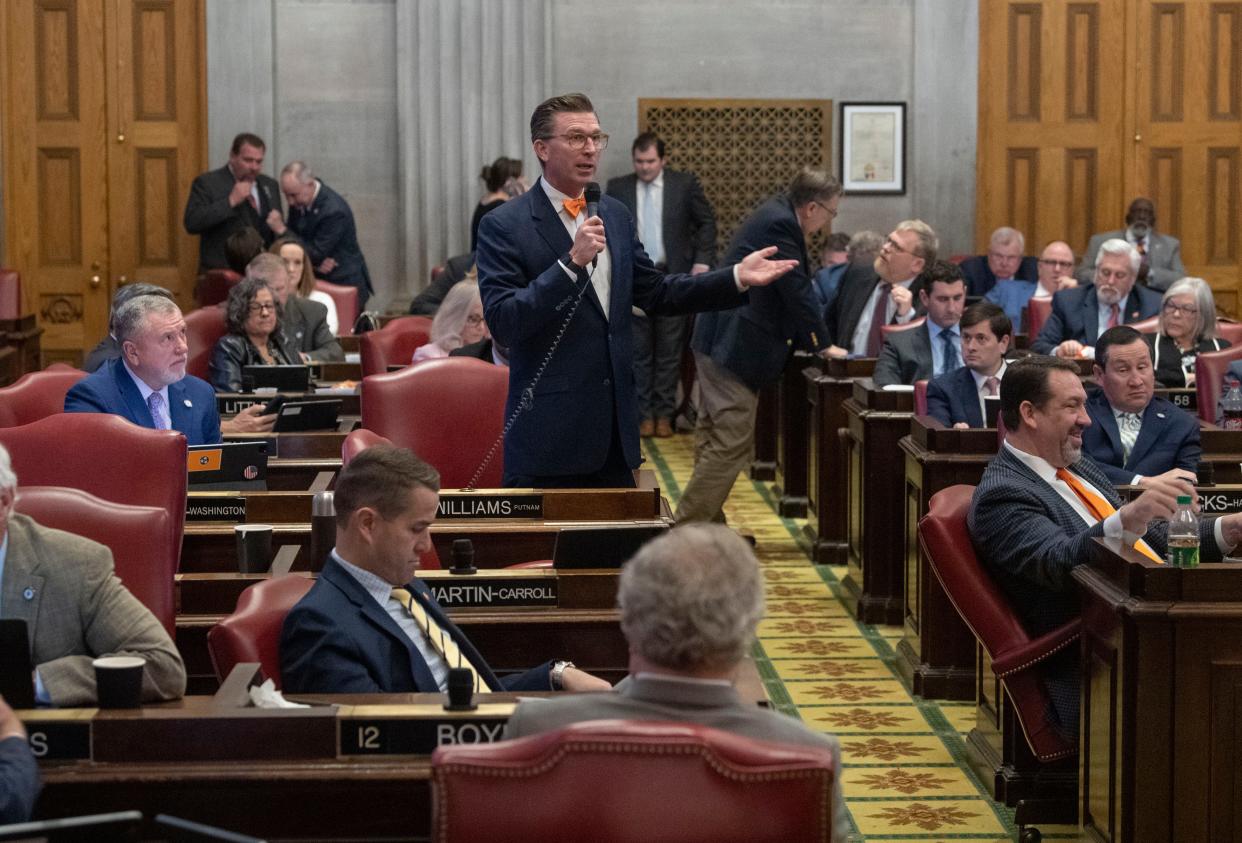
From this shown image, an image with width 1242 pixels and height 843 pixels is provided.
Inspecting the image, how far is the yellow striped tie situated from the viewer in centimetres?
328

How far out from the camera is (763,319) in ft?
24.7

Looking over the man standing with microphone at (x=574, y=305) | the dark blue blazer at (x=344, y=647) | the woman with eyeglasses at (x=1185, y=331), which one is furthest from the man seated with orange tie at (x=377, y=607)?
the woman with eyeglasses at (x=1185, y=331)

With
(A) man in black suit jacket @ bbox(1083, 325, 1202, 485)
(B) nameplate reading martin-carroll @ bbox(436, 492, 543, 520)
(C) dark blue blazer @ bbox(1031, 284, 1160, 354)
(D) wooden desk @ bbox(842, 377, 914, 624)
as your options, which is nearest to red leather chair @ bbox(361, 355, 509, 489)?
(B) nameplate reading martin-carroll @ bbox(436, 492, 543, 520)

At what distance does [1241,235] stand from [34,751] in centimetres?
1086

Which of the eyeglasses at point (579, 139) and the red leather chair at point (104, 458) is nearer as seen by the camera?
the red leather chair at point (104, 458)

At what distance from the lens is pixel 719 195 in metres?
12.1

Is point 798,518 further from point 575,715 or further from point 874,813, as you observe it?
point 575,715

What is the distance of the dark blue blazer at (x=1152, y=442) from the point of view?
18.6ft

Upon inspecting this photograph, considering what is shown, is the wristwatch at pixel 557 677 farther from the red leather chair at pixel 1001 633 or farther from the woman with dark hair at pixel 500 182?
the woman with dark hair at pixel 500 182

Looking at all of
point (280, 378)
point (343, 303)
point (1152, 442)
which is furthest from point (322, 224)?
point (1152, 442)

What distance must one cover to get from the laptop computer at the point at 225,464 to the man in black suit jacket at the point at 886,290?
139 inches

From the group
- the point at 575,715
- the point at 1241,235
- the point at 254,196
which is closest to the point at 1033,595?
the point at 575,715

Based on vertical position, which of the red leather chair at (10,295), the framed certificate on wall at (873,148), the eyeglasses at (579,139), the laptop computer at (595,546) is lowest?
the laptop computer at (595,546)

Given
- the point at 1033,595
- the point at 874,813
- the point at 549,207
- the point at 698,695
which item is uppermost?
the point at 549,207
